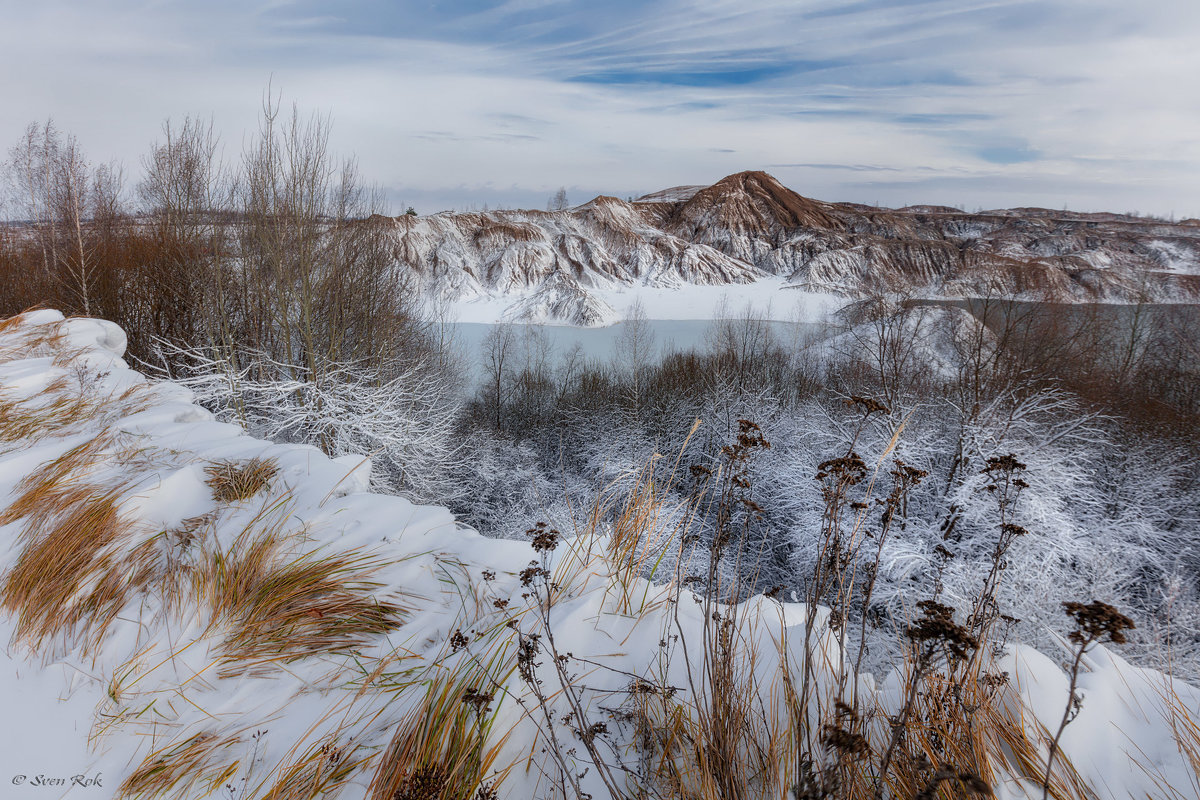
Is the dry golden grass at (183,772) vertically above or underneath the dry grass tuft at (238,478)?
underneath

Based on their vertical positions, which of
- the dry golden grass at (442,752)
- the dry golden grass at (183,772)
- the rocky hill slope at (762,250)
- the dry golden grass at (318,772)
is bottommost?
the dry golden grass at (183,772)

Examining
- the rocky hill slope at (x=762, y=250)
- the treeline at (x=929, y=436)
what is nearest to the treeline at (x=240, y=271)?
the treeline at (x=929, y=436)

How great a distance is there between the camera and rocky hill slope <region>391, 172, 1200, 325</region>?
42.9 meters

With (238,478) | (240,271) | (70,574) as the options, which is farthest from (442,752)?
(240,271)

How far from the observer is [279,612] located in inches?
85.0

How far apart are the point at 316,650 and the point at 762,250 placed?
→ 7033cm

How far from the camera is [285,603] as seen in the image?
7.27ft

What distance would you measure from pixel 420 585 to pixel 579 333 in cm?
3927

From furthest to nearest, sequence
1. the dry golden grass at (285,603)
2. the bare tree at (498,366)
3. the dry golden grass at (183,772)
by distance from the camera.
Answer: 1. the bare tree at (498,366)
2. the dry golden grass at (285,603)
3. the dry golden grass at (183,772)

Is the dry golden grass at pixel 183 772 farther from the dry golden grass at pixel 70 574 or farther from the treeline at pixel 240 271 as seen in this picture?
the treeline at pixel 240 271

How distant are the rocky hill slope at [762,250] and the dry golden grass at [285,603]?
35.7 metres

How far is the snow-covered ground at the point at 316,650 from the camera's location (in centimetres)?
154

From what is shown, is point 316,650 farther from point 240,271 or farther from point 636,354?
point 636,354

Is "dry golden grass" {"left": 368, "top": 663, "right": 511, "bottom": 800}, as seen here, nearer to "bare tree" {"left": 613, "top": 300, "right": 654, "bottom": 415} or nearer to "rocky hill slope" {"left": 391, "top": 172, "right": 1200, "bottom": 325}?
"bare tree" {"left": 613, "top": 300, "right": 654, "bottom": 415}
